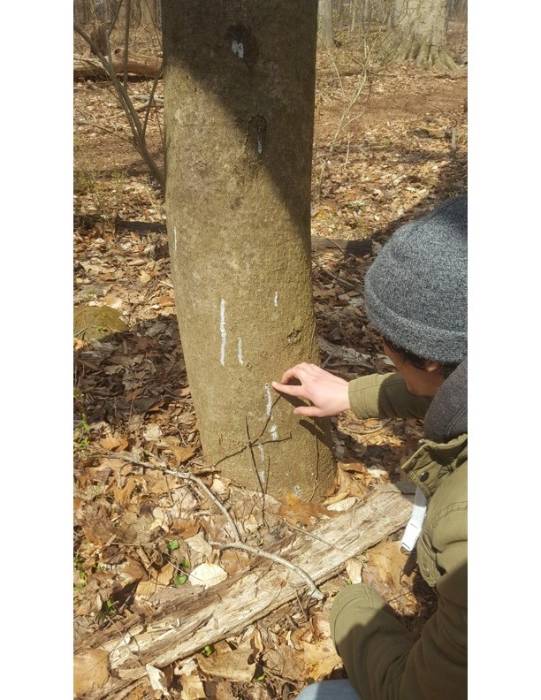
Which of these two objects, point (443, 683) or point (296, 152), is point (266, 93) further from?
point (443, 683)

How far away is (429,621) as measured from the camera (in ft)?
4.14

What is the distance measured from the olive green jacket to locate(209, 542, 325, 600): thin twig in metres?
0.54

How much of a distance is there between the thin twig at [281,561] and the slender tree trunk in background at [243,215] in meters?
0.28

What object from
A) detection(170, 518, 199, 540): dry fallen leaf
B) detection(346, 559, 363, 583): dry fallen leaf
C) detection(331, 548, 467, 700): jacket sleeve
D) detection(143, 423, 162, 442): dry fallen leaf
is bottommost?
detection(346, 559, 363, 583): dry fallen leaf

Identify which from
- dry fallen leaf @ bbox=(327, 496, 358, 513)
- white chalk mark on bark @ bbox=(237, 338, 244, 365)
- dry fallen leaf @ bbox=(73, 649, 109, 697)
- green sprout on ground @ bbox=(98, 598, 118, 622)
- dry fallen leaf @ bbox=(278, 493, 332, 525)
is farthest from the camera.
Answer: dry fallen leaf @ bbox=(327, 496, 358, 513)

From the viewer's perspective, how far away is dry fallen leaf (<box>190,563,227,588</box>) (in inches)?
82.7

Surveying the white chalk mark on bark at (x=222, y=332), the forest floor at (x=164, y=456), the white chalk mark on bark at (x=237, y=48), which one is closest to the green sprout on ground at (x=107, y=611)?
the forest floor at (x=164, y=456)

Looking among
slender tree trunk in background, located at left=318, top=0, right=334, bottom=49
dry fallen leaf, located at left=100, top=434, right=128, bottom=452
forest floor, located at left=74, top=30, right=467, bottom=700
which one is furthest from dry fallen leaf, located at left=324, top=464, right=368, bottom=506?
slender tree trunk in background, located at left=318, top=0, right=334, bottom=49

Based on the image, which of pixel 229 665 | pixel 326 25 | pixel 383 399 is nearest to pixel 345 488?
pixel 383 399

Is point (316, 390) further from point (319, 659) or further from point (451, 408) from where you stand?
point (319, 659)

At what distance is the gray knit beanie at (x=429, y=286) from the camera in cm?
134

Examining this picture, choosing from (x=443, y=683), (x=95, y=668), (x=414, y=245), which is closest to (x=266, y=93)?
(x=414, y=245)

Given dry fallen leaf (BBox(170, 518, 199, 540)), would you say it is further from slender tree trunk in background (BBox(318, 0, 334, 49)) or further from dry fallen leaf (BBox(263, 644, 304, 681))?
slender tree trunk in background (BBox(318, 0, 334, 49))

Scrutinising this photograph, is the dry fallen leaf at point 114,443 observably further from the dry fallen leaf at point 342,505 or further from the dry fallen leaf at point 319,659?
the dry fallen leaf at point 319,659
